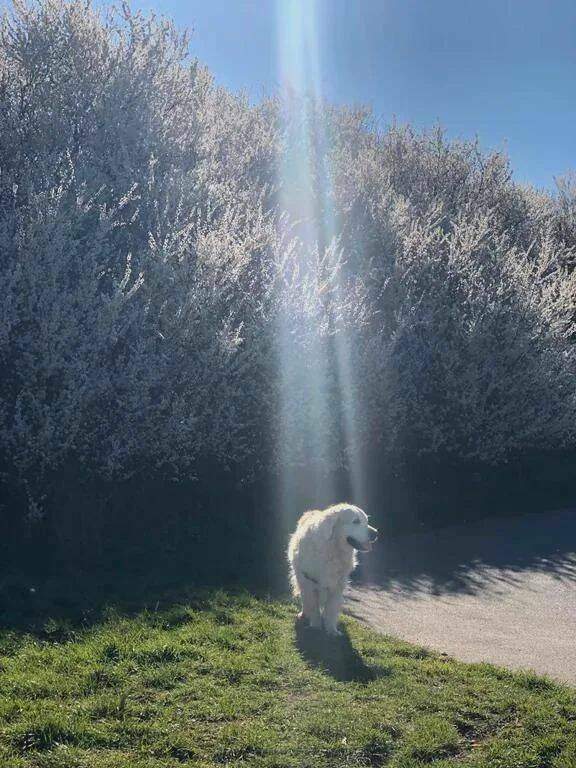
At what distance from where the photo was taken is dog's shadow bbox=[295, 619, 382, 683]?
715 cm

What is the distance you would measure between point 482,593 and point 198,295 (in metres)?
6.09

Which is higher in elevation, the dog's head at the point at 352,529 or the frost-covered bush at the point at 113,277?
the frost-covered bush at the point at 113,277

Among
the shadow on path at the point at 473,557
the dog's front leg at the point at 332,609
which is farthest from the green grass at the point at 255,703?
the shadow on path at the point at 473,557

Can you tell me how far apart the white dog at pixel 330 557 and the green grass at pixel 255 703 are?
0.37 meters

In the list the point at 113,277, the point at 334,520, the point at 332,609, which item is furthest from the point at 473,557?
A: the point at 113,277

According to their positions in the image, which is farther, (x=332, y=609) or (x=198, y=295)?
(x=198, y=295)

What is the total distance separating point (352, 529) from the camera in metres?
8.42

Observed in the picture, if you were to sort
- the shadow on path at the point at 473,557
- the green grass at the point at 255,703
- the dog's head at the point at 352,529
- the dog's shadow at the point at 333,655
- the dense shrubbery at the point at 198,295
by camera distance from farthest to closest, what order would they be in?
the shadow on path at the point at 473,557
the dense shrubbery at the point at 198,295
the dog's head at the point at 352,529
the dog's shadow at the point at 333,655
the green grass at the point at 255,703

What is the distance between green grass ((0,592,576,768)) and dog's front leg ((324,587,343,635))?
17cm

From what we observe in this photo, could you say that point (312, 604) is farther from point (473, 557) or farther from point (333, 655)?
point (473, 557)

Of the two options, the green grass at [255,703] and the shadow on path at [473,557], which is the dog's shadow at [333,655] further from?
the shadow on path at [473,557]

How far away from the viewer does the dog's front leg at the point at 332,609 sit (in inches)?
332

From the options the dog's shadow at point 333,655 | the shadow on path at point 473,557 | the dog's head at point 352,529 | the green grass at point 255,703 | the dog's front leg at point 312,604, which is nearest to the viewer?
the green grass at point 255,703

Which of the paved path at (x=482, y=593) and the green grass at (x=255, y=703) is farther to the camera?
the paved path at (x=482, y=593)
